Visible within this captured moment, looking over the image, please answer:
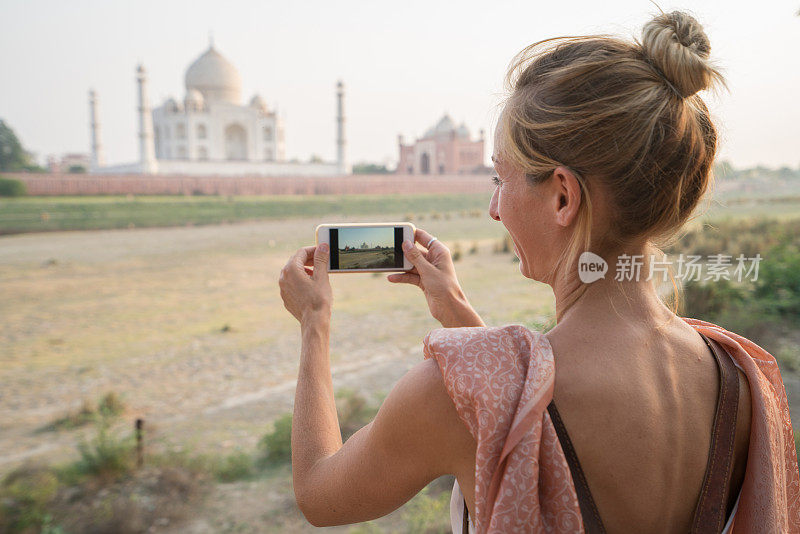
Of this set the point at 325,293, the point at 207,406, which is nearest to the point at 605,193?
the point at 325,293

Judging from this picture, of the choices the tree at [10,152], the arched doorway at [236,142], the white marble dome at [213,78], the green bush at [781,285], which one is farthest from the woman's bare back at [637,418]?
the white marble dome at [213,78]

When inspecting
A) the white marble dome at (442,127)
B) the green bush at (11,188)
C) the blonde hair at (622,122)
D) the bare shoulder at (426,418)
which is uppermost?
the white marble dome at (442,127)

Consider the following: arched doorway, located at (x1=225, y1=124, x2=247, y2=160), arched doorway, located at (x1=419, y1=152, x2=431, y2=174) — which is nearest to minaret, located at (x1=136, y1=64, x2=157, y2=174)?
arched doorway, located at (x1=225, y1=124, x2=247, y2=160)

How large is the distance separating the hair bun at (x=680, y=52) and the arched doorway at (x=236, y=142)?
30.7m

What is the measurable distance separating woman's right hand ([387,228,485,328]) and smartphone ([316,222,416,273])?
20 millimetres

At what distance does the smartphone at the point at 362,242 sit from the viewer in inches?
36.7

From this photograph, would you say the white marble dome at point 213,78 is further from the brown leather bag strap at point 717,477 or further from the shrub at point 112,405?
the brown leather bag strap at point 717,477

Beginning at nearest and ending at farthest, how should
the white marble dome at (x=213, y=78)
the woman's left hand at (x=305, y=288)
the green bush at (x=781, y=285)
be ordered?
the woman's left hand at (x=305, y=288)
the green bush at (x=781, y=285)
the white marble dome at (x=213, y=78)

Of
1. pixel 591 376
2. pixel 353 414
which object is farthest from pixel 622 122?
pixel 353 414

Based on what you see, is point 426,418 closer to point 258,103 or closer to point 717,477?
point 717,477

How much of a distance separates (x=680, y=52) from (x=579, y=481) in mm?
422

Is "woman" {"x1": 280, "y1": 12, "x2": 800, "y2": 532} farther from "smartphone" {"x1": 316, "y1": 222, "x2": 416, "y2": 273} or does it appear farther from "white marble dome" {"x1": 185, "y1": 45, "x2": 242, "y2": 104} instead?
"white marble dome" {"x1": 185, "y1": 45, "x2": 242, "y2": 104}

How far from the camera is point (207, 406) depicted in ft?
11.7

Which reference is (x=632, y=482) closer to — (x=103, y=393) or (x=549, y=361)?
(x=549, y=361)
